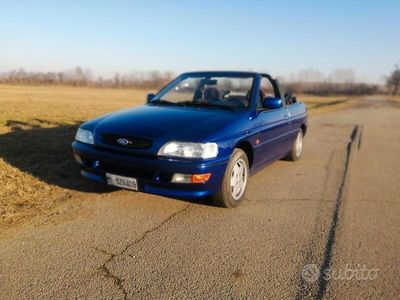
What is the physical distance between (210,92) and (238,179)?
1.57 m

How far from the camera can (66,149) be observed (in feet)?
22.1

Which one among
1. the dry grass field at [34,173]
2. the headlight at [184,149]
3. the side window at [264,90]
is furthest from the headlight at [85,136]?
the side window at [264,90]

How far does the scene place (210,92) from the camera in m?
5.41

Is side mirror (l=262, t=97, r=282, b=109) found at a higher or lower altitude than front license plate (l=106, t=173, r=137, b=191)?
higher

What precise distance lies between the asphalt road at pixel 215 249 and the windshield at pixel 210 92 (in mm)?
1266

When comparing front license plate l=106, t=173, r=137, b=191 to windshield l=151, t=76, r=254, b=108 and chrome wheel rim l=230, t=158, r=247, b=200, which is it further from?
windshield l=151, t=76, r=254, b=108

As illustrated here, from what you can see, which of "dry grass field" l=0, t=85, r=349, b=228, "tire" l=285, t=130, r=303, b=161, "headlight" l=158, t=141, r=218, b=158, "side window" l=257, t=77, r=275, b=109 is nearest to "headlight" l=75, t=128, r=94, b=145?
"dry grass field" l=0, t=85, r=349, b=228

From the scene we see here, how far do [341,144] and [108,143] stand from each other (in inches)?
281

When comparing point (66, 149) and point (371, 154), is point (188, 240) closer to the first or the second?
point (66, 149)

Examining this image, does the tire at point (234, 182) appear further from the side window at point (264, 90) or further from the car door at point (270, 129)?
the side window at point (264, 90)

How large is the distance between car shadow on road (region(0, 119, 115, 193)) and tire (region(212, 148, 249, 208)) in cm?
147

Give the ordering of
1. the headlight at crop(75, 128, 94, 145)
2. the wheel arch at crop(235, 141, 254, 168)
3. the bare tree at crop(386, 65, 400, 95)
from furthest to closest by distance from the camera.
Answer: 1. the bare tree at crop(386, 65, 400, 95)
2. the wheel arch at crop(235, 141, 254, 168)
3. the headlight at crop(75, 128, 94, 145)

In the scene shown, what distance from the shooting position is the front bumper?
12.2 feet

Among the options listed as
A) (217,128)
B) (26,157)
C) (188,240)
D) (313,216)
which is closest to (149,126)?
(217,128)
